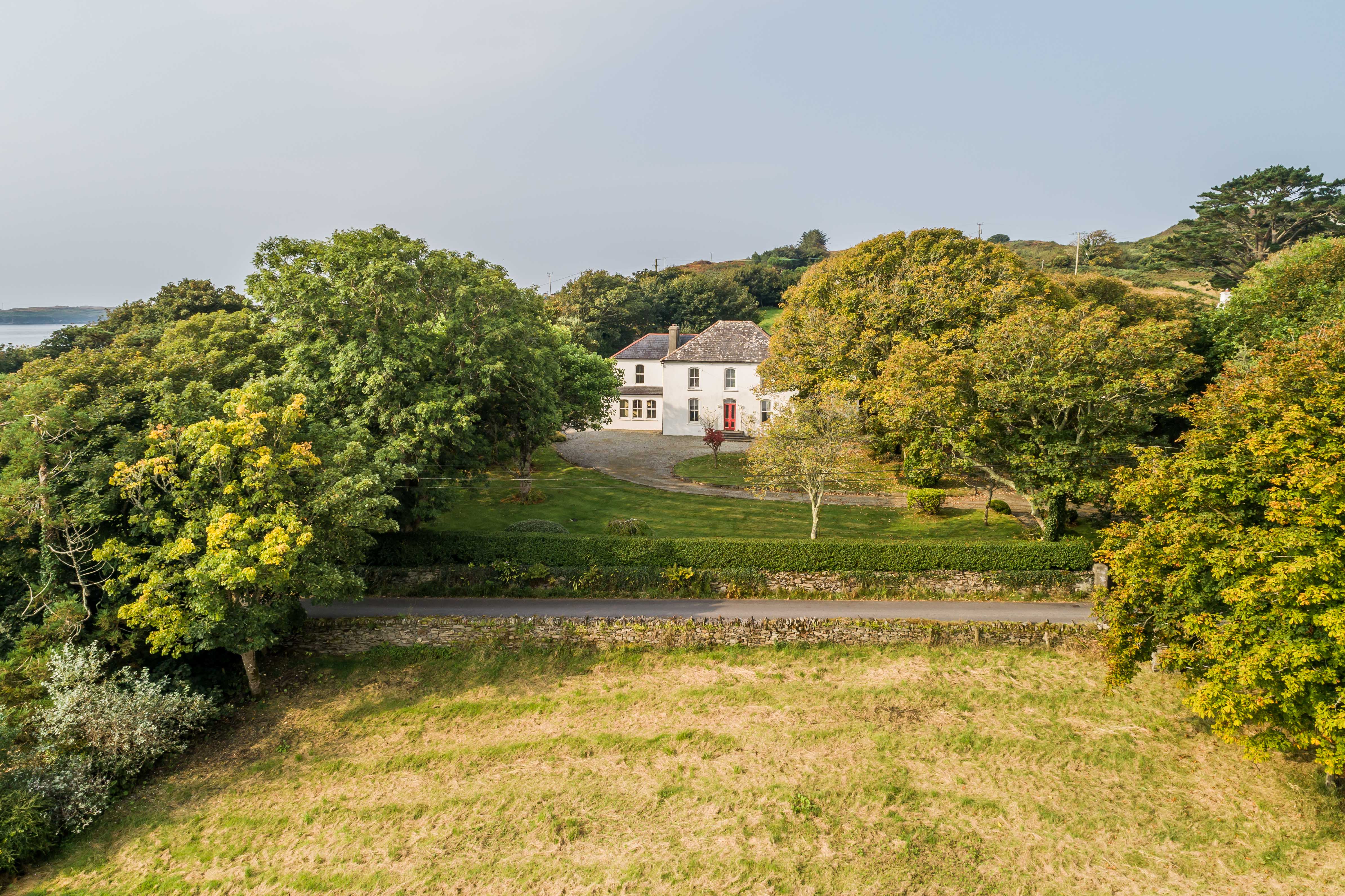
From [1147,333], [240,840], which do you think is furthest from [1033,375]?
[240,840]


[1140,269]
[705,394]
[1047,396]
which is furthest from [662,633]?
[1140,269]

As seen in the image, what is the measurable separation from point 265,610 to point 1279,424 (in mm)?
26479

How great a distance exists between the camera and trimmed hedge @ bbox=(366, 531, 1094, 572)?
25.6 m

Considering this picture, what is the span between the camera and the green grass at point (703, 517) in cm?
3078

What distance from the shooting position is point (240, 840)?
595 inches

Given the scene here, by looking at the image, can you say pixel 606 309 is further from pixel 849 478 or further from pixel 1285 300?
pixel 1285 300

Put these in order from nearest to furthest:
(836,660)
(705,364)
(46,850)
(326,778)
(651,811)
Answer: (46,850) < (651,811) < (326,778) < (836,660) < (705,364)

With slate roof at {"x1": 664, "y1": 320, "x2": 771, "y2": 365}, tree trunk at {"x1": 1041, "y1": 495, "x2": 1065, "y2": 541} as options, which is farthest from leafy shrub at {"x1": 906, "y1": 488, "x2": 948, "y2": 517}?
slate roof at {"x1": 664, "y1": 320, "x2": 771, "y2": 365}

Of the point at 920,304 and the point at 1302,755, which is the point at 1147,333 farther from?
the point at 1302,755

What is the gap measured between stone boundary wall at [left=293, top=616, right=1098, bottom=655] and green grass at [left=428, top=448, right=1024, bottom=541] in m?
5.45

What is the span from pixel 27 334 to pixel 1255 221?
93.4 meters

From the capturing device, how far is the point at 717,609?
24.2m

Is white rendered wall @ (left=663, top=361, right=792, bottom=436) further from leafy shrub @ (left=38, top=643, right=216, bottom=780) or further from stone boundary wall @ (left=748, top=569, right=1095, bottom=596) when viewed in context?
leafy shrub @ (left=38, top=643, right=216, bottom=780)

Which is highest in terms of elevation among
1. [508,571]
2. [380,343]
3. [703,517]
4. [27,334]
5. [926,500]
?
[27,334]
